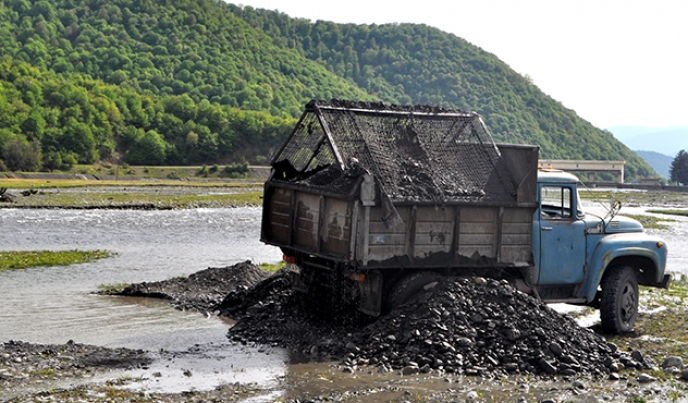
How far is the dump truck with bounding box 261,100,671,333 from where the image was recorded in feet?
45.6

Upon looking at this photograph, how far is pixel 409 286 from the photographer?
14.2 meters

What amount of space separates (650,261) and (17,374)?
35.1 ft

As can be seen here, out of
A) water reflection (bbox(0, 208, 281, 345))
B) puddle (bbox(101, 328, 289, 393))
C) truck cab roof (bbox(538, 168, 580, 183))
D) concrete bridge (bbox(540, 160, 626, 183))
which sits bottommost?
water reflection (bbox(0, 208, 281, 345))

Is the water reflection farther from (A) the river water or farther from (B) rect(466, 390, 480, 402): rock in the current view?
(B) rect(466, 390, 480, 402): rock

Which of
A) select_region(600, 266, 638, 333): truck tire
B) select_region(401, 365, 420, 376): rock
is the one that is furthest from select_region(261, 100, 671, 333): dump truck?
select_region(401, 365, 420, 376): rock

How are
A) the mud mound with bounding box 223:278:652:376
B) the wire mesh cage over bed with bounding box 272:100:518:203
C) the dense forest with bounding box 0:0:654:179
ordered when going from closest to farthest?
the mud mound with bounding box 223:278:652:376, the wire mesh cage over bed with bounding box 272:100:518:203, the dense forest with bounding box 0:0:654:179

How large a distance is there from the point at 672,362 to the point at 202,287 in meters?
9.91

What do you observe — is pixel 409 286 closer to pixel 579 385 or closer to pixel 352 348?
pixel 352 348

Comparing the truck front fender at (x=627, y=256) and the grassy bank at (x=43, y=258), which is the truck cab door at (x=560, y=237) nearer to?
the truck front fender at (x=627, y=256)

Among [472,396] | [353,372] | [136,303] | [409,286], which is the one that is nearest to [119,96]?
[136,303]

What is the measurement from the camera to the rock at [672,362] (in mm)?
13364

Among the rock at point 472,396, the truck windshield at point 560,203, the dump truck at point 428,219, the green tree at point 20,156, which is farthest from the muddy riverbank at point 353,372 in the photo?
the green tree at point 20,156

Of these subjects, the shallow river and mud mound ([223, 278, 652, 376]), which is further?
the shallow river

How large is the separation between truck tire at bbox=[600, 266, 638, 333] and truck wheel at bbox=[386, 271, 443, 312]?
3.41m
